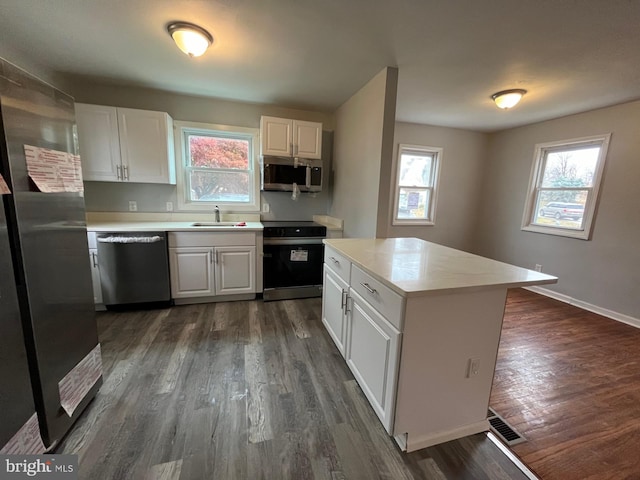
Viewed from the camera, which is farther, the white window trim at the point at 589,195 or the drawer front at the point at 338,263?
the white window trim at the point at 589,195

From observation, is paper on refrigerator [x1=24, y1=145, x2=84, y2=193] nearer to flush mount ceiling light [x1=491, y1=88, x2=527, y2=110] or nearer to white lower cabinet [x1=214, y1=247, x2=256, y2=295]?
white lower cabinet [x1=214, y1=247, x2=256, y2=295]

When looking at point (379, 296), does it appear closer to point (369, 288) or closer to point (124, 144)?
point (369, 288)

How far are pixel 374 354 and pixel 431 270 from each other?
572 millimetres

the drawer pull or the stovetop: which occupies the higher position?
the stovetop

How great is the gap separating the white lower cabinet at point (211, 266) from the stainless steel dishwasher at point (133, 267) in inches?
4.1

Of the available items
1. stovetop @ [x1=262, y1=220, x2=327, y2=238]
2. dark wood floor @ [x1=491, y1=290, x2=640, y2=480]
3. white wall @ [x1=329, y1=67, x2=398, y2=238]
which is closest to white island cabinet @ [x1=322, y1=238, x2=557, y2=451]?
dark wood floor @ [x1=491, y1=290, x2=640, y2=480]

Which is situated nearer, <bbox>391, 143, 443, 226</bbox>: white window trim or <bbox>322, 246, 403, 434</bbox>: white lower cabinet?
<bbox>322, 246, 403, 434</bbox>: white lower cabinet

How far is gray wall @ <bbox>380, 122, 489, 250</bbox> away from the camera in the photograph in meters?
4.36

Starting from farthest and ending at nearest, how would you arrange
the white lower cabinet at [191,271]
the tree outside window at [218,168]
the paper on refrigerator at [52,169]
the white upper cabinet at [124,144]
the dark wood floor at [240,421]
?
the tree outside window at [218,168]
the white lower cabinet at [191,271]
the white upper cabinet at [124,144]
the dark wood floor at [240,421]
the paper on refrigerator at [52,169]

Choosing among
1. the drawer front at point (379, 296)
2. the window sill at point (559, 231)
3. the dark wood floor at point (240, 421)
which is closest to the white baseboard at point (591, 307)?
the window sill at point (559, 231)

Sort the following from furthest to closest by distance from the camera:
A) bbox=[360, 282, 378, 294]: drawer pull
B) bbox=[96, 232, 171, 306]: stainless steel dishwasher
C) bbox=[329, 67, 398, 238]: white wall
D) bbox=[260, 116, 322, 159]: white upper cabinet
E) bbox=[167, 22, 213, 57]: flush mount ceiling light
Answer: bbox=[260, 116, 322, 159]: white upper cabinet → bbox=[96, 232, 171, 306]: stainless steel dishwasher → bbox=[329, 67, 398, 238]: white wall → bbox=[167, 22, 213, 57]: flush mount ceiling light → bbox=[360, 282, 378, 294]: drawer pull

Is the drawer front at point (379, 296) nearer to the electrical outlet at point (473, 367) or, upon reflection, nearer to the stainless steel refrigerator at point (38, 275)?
the electrical outlet at point (473, 367)

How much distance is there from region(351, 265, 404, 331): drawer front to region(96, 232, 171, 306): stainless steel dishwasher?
210 cm

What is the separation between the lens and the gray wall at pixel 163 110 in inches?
116
